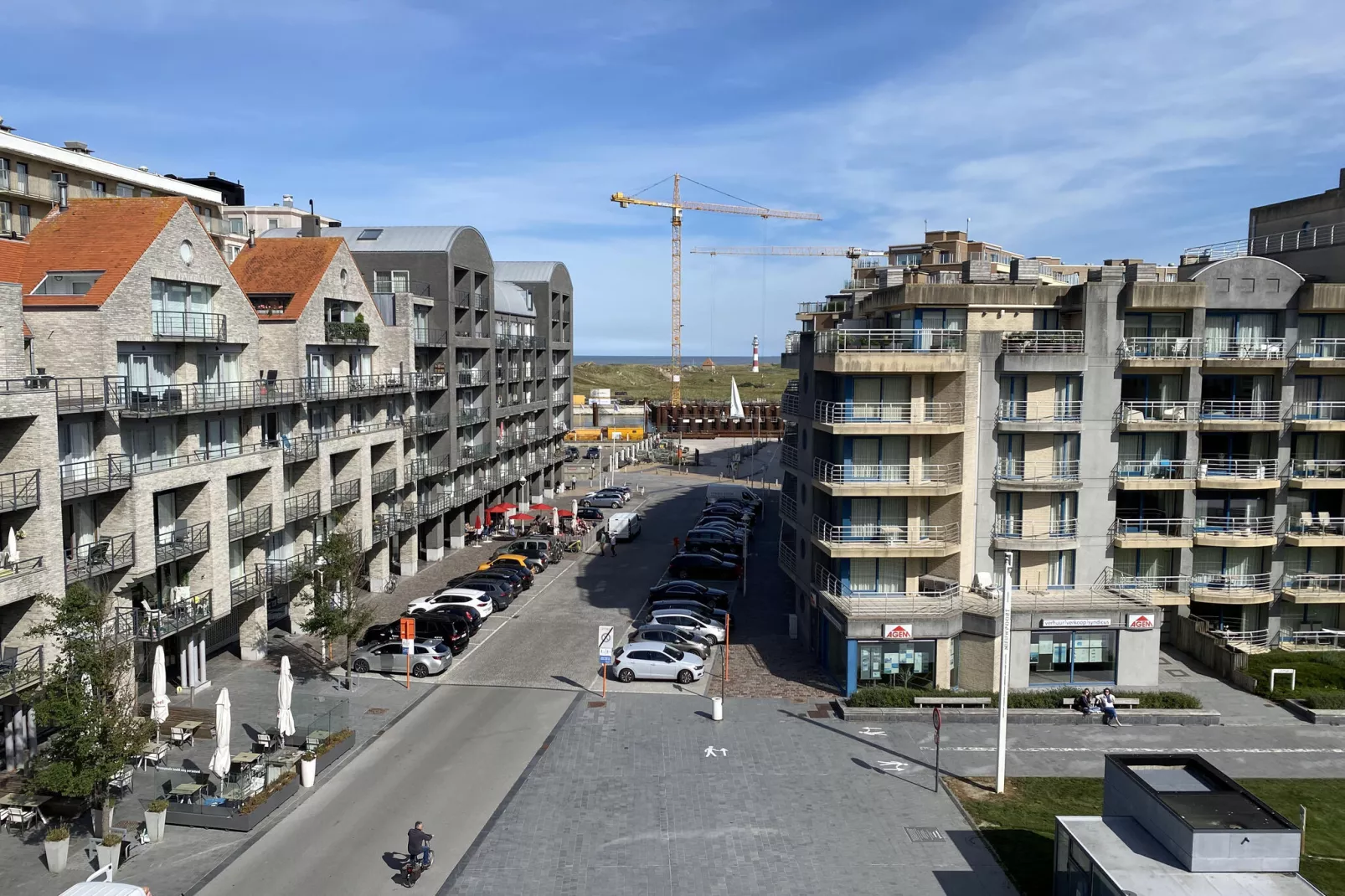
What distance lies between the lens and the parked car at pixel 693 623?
43.7m

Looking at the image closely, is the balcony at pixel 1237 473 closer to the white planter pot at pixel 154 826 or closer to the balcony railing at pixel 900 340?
the balcony railing at pixel 900 340

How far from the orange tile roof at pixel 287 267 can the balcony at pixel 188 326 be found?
6.72 metres

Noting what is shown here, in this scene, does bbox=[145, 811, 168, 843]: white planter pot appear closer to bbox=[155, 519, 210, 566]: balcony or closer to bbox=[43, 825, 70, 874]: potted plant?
A: bbox=[43, 825, 70, 874]: potted plant

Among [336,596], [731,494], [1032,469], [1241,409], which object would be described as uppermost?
[1241,409]

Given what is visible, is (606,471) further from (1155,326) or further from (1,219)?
(1155,326)

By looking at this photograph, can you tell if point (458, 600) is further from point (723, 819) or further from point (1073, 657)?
point (1073, 657)

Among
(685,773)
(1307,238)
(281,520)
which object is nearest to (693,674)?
(685,773)

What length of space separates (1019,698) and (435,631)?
2422 cm

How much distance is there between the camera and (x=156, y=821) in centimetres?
2498

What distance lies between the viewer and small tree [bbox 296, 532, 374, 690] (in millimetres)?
36625

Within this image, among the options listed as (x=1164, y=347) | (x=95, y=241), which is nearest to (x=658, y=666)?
(x=1164, y=347)

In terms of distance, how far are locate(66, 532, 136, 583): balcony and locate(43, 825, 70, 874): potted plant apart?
346 inches

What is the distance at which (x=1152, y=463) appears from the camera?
131ft

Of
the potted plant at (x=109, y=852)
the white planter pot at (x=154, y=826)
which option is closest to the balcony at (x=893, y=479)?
the white planter pot at (x=154, y=826)
